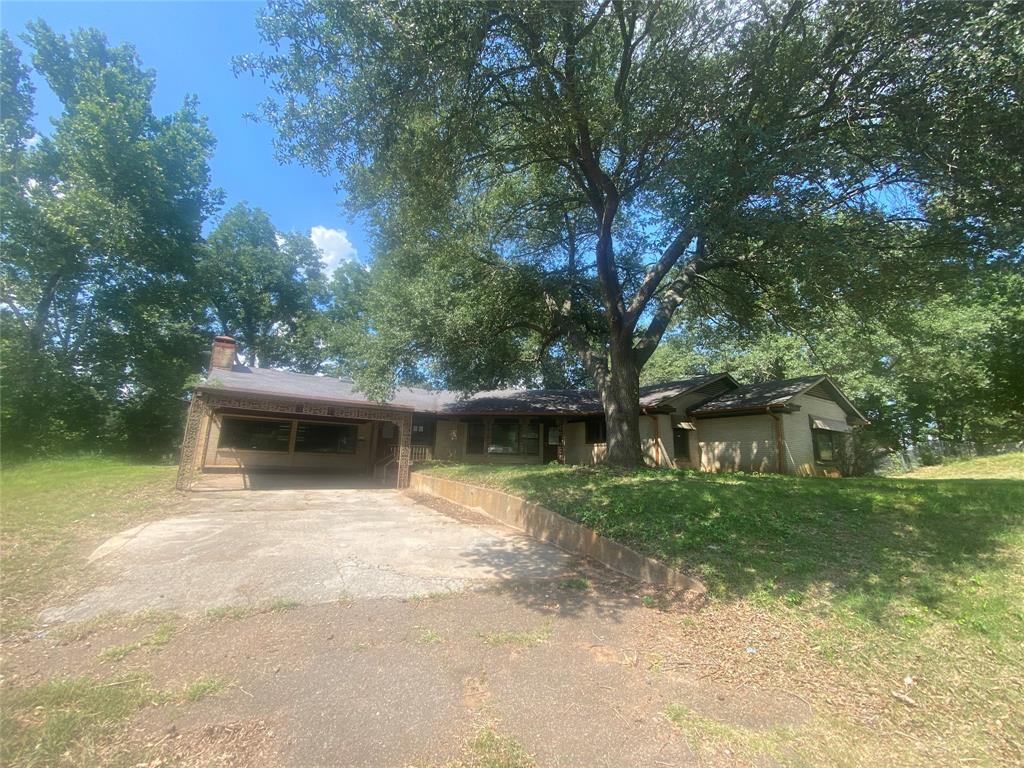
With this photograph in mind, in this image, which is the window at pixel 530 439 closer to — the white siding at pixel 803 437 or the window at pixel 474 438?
the window at pixel 474 438

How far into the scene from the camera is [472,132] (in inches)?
310

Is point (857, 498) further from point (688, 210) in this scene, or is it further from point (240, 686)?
point (240, 686)

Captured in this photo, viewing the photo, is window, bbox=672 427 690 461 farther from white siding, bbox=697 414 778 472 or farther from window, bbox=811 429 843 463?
window, bbox=811 429 843 463

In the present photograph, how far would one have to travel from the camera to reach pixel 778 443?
14.2 m

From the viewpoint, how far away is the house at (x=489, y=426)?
13.7m

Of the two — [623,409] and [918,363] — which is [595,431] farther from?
[918,363]

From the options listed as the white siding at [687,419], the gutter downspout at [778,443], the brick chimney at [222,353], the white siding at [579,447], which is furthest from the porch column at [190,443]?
the gutter downspout at [778,443]

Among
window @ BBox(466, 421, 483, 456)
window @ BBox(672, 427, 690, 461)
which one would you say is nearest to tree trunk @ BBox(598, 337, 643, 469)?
window @ BBox(672, 427, 690, 461)

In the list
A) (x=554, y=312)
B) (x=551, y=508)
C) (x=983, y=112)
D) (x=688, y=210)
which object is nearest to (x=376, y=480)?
(x=554, y=312)

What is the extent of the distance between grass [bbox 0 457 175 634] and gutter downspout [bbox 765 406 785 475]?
1641 cm

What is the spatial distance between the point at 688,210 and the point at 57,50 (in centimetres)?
3000

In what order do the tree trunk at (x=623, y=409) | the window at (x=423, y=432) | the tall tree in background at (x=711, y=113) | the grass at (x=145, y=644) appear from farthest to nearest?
the window at (x=423, y=432), the tree trunk at (x=623, y=409), the tall tree in background at (x=711, y=113), the grass at (x=145, y=644)

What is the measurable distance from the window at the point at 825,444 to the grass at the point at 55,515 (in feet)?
61.4

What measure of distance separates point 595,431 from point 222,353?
48.6 feet
